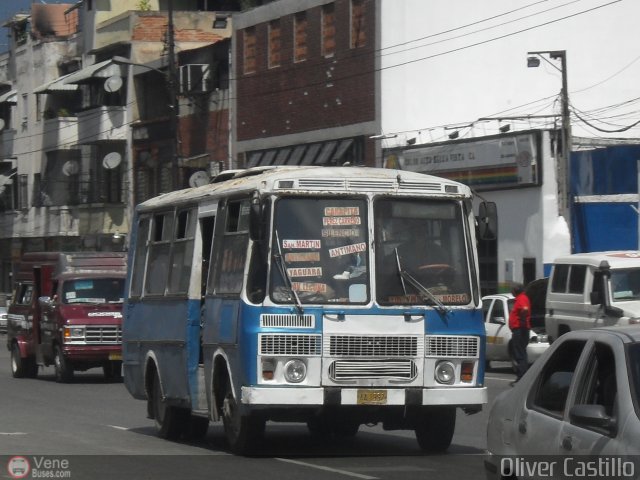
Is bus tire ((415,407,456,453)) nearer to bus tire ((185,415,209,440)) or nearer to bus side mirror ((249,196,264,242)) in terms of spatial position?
bus side mirror ((249,196,264,242))

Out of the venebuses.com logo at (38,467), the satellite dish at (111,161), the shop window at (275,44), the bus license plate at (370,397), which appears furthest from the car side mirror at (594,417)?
the satellite dish at (111,161)

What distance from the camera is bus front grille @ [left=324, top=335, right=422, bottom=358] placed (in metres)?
13.7

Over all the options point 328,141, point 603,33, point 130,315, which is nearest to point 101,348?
point 130,315

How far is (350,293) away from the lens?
1387cm

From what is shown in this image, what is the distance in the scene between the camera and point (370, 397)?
1364 cm

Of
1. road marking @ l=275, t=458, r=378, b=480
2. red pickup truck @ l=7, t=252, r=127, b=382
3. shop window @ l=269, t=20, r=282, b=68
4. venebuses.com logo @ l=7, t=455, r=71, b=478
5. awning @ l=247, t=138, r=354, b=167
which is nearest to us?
road marking @ l=275, t=458, r=378, b=480

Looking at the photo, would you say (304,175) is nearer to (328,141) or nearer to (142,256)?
(142,256)

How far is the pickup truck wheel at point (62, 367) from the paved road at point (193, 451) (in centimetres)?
627

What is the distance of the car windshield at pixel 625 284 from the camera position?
976 inches

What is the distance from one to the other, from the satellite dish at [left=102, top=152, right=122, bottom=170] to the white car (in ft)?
95.9

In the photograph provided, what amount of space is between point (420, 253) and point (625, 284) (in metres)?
11.6

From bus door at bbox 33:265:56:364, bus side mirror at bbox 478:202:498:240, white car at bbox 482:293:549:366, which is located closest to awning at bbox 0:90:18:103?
bus door at bbox 33:265:56:364

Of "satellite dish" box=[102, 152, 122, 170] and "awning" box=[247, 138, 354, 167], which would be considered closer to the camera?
"awning" box=[247, 138, 354, 167]

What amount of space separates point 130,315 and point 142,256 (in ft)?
2.55
